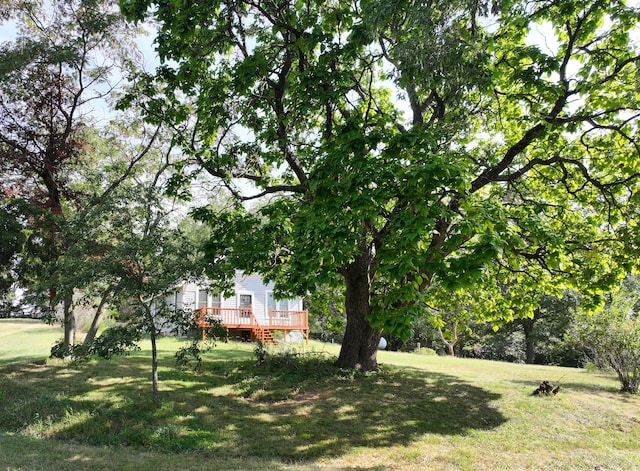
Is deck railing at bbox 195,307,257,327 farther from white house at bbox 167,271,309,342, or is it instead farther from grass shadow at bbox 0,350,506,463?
grass shadow at bbox 0,350,506,463

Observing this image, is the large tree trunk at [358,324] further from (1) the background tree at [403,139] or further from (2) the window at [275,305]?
(2) the window at [275,305]

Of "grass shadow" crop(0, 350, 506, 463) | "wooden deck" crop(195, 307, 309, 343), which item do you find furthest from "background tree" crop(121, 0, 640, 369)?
"wooden deck" crop(195, 307, 309, 343)

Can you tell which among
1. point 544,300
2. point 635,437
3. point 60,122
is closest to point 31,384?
point 60,122

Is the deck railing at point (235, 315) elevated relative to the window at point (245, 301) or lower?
lower

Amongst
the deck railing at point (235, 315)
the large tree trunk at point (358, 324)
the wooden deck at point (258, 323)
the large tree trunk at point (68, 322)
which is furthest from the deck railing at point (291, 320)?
the large tree trunk at point (68, 322)

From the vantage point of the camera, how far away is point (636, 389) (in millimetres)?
11406

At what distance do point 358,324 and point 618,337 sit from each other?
22.5ft

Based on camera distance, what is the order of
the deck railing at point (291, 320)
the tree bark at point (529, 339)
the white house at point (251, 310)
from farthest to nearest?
the tree bark at point (529, 339) → the deck railing at point (291, 320) → the white house at point (251, 310)

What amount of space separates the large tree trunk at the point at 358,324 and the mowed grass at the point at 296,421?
52cm

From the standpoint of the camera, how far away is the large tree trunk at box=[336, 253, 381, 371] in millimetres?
11227

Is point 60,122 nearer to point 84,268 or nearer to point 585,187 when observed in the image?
point 84,268

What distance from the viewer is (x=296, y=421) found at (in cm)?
793

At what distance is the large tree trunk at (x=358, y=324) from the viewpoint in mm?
11227

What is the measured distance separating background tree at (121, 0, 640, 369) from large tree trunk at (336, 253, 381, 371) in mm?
39
